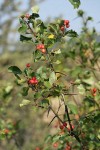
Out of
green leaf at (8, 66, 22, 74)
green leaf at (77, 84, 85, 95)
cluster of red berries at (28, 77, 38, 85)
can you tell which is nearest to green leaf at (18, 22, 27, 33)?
green leaf at (8, 66, 22, 74)

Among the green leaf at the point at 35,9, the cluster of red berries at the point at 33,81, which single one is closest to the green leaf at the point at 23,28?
the green leaf at the point at 35,9

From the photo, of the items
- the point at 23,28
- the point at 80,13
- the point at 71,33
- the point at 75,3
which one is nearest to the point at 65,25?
the point at 71,33

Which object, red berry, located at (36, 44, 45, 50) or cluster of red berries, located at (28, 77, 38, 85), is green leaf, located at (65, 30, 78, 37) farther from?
cluster of red berries, located at (28, 77, 38, 85)

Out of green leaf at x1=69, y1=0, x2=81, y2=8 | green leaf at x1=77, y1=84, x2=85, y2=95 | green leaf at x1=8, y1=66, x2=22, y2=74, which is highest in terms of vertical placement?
green leaf at x1=69, y1=0, x2=81, y2=8

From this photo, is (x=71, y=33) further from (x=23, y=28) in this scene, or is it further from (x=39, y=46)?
(x=23, y=28)

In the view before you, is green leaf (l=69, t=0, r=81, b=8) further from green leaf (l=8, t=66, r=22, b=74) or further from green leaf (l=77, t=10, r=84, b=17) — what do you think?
green leaf (l=77, t=10, r=84, b=17)

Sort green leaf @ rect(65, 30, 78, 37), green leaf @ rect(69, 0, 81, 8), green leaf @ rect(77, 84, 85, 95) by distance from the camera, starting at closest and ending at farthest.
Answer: green leaf @ rect(69, 0, 81, 8) < green leaf @ rect(65, 30, 78, 37) < green leaf @ rect(77, 84, 85, 95)

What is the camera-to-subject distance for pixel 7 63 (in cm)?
1884

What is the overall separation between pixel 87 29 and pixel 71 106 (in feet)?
8.15

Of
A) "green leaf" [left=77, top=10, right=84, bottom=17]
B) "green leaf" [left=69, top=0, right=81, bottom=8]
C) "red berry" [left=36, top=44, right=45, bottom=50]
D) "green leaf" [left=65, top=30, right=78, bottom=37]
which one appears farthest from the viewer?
"green leaf" [left=77, top=10, right=84, bottom=17]

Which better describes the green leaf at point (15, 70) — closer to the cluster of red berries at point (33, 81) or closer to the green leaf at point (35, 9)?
the cluster of red berries at point (33, 81)

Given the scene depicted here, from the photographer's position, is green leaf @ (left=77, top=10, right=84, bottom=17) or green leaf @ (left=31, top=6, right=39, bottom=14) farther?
green leaf @ (left=77, top=10, right=84, bottom=17)

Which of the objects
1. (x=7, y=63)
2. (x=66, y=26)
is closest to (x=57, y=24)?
(x=66, y=26)

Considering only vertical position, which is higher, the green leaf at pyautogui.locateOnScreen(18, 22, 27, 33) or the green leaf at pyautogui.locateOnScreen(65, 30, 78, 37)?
the green leaf at pyautogui.locateOnScreen(18, 22, 27, 33)
